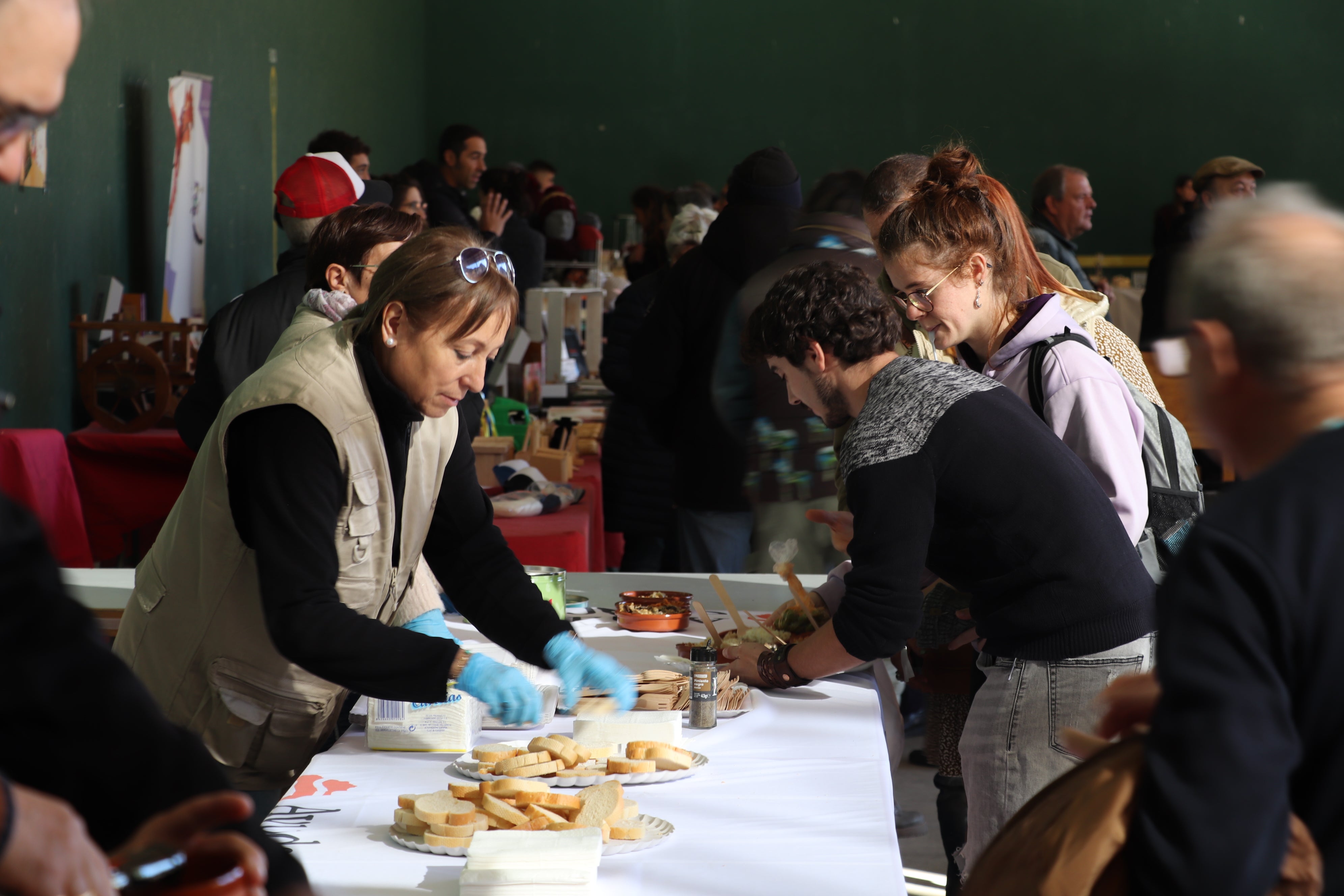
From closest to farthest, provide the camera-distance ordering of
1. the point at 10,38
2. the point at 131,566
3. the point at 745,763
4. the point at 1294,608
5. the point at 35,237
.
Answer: the point at 10,38 → the point at 1294,608 → the point at 745,763 → the point at 35,237 → the point at 131,566

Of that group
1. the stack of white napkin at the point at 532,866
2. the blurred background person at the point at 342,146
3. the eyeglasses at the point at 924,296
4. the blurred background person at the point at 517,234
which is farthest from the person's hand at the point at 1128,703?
the blurred background person at the point at 517,234

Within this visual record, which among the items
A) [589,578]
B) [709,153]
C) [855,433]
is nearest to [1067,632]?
[855,433]

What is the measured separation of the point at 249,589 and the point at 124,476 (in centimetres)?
241

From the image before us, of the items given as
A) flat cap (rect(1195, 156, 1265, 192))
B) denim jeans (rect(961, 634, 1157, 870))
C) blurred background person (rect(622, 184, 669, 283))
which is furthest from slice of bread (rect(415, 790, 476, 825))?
flat cap (rect(1195, 156, 1265, 192))

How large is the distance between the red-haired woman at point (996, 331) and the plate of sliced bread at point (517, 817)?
2.10ft

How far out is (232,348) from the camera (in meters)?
3.15

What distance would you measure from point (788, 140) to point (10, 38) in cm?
1161

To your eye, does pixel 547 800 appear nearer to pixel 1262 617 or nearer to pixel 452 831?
pixel 452 831

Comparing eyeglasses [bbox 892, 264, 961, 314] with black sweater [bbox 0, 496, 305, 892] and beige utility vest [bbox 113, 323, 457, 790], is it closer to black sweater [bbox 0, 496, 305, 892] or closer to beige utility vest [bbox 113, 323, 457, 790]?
beige utility vest [bbox 113, 323, 457, 790]

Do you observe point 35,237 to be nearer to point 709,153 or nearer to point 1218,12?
→ point 709,153

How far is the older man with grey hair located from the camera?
898 mm

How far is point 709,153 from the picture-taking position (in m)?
11.9

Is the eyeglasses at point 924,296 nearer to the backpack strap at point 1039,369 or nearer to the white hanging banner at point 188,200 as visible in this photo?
the backpack strap at point 1039,369

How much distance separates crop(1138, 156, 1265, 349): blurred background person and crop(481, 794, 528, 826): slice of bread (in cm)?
443
